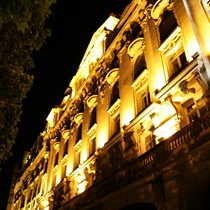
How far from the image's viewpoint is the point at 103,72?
83.2 ft

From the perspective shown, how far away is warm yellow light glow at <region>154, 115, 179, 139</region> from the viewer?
502 inches

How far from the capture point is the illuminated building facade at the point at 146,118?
10.8 meters

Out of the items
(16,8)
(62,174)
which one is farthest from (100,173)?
(16,8)

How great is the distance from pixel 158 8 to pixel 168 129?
9902 millimetres

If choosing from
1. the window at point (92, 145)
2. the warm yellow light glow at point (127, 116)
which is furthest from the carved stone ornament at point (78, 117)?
the warm yellow light glow at point (127, 116)

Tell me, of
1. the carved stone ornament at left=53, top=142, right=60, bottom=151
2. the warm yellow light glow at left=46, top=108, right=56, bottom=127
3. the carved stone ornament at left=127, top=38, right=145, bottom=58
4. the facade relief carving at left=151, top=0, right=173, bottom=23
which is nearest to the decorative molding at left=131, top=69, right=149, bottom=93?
the carved stone ornament at left=127, top=38, right=145, bottom=58

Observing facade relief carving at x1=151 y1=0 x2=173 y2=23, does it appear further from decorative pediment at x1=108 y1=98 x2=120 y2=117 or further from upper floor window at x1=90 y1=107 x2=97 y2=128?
upper floor window at x1=90 y1=107 x2=97 y2=128

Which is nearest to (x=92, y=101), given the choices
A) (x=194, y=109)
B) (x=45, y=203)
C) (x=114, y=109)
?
(x=114, y=109)

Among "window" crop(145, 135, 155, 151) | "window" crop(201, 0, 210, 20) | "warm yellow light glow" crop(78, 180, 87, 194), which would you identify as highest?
A: "window" crop(201, 0, 210, 20)

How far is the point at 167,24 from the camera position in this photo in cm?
1738

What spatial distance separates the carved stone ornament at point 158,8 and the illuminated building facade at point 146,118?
2.9 inches

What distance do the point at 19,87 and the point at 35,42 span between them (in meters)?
2.27

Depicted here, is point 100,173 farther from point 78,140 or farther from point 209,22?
point 209,22

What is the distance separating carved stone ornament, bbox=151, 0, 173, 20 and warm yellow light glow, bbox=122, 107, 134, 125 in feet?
23.5
